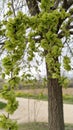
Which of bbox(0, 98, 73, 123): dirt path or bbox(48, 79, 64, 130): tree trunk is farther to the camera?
bbox(0, 98, 73, 123): dirt path

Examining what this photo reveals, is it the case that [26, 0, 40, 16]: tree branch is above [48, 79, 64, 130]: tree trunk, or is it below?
above

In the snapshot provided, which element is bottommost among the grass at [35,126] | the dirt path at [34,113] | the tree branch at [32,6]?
the grass at [35,126]

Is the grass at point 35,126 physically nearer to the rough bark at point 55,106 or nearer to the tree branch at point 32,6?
the rough bark at point 55,106

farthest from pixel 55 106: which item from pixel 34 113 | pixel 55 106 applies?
pixel 34 113

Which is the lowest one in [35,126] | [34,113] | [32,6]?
[35,126]

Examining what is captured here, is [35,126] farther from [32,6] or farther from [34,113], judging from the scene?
[32,6]

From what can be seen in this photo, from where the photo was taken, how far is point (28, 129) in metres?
7.11

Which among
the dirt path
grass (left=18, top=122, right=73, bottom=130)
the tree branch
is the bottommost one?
grass (left=18, top=122, right=73, bottom=130)

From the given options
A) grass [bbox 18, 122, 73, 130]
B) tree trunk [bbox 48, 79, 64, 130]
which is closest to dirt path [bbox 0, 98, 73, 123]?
grass [bbox 18, 122, 73, 130]

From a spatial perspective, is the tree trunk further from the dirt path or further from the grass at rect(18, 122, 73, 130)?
the dirt path

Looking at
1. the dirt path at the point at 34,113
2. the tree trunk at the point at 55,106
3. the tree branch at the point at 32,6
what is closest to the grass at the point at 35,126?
the dirt path at the point at 34,113

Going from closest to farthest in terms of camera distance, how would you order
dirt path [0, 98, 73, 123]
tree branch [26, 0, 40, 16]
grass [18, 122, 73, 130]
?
tree branch [26, 0, 40, 16]
grass [18, 122, 73, 130]
dirt path [0, 98, 73, 123]

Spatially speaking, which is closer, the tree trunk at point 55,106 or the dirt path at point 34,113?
the tree trunk at point 55,106

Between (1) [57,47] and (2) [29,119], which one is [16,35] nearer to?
(1) [57,47]
